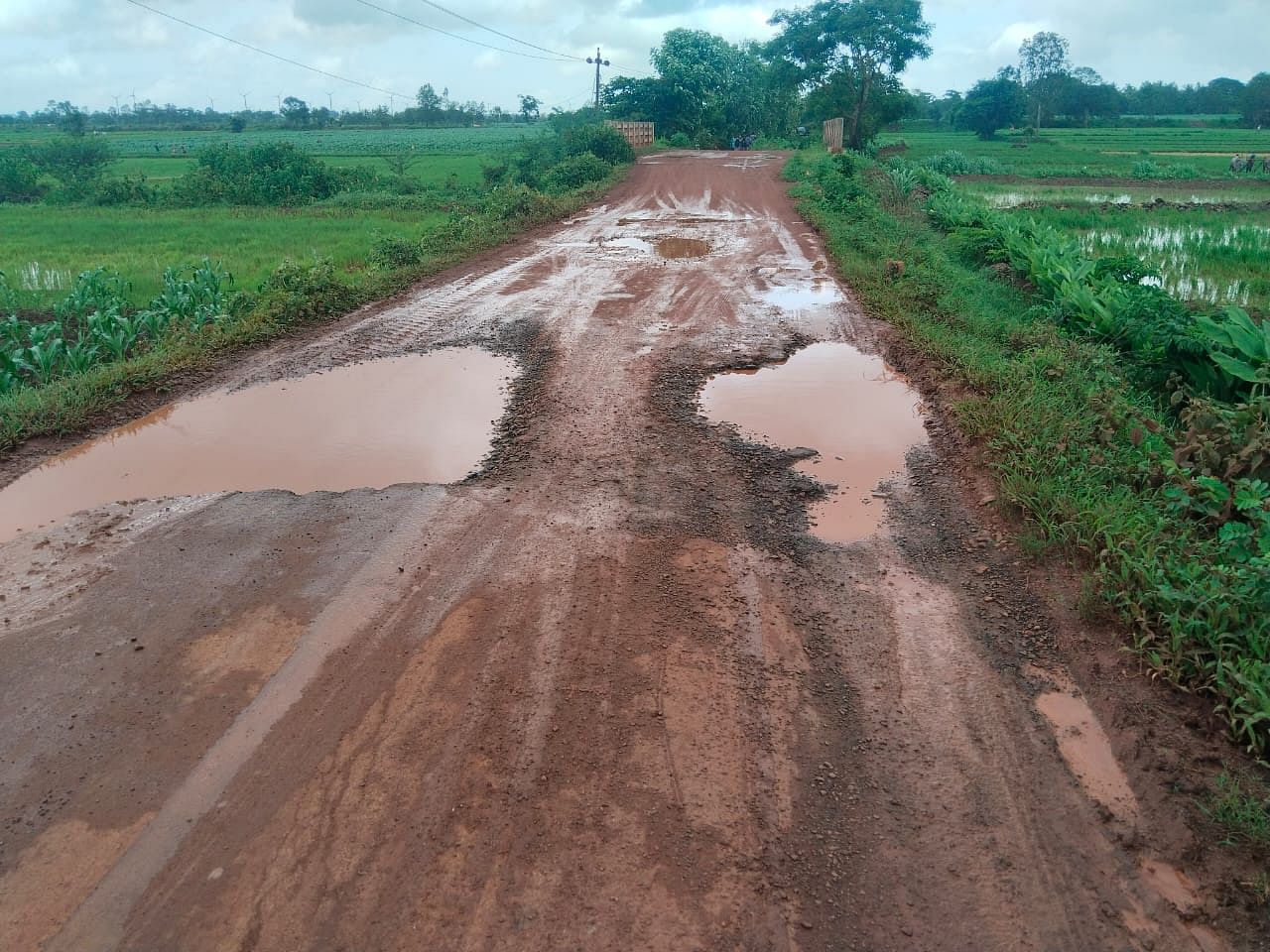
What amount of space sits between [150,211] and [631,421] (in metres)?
24.3

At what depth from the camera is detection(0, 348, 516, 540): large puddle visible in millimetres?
5664

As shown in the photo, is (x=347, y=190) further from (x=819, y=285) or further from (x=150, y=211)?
(x=819, y=285)


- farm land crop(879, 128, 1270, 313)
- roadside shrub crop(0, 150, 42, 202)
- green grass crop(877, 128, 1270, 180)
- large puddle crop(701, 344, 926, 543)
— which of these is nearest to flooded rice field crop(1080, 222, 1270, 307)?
farm land crop(879, 128, 1270, 313)

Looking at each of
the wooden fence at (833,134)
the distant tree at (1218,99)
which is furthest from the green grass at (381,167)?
the distant tree at (1218,99)

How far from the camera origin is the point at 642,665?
3.77 metres

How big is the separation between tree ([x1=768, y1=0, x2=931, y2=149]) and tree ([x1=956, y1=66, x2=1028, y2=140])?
67.1 ft

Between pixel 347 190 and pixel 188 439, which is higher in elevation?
pixel 347 190

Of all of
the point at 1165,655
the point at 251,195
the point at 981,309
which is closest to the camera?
the point at 1165,655

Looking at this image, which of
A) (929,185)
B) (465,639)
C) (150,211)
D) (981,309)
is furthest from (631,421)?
(150,211)

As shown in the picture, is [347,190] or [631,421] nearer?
[631,421]

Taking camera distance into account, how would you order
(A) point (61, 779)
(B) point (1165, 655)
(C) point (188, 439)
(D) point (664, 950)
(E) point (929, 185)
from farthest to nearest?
(E) point (929, 185)
(C) point (188, 439)
(B) point (1165, 655)
(A) point (61, 779)
(D) point (664, 950)

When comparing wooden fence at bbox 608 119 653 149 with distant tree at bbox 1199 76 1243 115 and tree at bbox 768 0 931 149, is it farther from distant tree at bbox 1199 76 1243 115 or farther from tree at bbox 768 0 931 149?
distant tree at bbox 1199 76 1243 115

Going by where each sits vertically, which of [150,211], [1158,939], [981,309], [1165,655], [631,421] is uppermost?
[150,211]

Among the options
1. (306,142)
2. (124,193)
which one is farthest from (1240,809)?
(306,142)
